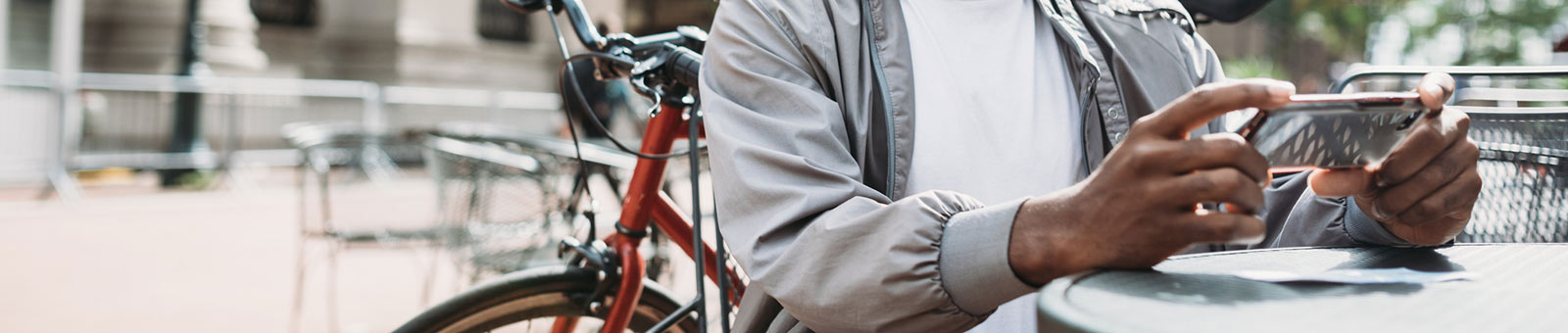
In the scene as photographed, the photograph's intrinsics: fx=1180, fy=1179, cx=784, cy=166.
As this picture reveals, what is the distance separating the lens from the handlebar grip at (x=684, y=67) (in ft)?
5.93

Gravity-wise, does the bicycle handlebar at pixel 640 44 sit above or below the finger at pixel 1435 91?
below

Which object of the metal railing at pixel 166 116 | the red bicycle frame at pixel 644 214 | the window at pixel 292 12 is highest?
the red bicycle frame at pixel 644 214

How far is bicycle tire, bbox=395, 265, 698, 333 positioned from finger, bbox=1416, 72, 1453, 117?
129cm

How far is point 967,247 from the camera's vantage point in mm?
1124

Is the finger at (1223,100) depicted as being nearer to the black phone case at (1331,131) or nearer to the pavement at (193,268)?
the black phone case at (1331,131)

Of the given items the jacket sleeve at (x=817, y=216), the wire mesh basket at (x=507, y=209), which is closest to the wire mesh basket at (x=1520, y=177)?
the jacket sleeve at (x=817, y=216)

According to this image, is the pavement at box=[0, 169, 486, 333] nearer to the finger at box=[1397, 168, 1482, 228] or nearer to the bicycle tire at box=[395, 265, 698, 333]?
the bicycle tire at box=[395, 265, 698, 333]

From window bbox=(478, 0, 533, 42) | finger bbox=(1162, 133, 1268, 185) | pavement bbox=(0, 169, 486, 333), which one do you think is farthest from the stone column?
finger bbox=(1162, 133, 1268, 185)

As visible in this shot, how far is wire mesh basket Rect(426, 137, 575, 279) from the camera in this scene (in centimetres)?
335

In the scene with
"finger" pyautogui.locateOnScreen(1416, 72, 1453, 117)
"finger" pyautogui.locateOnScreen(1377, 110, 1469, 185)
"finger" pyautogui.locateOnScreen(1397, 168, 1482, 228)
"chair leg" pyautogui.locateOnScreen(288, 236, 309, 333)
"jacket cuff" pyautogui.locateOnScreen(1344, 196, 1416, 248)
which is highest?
"finger" pyautogui.locateOnScreen(1416, 72, 1453, 117)

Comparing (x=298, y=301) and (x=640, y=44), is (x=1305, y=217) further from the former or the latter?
(x=298, y=301)

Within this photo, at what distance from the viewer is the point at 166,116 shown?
10.8 m

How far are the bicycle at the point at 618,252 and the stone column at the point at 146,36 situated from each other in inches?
490

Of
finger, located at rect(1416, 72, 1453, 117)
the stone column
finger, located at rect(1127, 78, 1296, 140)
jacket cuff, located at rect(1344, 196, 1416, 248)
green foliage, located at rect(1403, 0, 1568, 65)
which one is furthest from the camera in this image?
green foliage, located at rect(1403, 0, 1568, 65)
